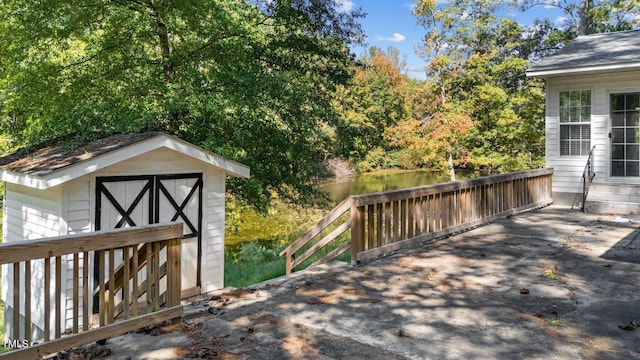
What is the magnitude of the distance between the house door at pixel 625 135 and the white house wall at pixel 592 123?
0.59 ft

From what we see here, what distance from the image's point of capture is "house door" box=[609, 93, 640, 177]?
10.7 m

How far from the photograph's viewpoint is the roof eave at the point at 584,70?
10000 mm

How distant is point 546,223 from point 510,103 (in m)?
10.9

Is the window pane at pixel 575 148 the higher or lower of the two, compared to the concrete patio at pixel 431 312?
higher

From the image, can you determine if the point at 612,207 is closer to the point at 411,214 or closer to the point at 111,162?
the point at 411,214

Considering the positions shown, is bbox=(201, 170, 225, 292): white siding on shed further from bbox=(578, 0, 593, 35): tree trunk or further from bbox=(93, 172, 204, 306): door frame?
bbox=(578, 0, 593, 35): tree trunk

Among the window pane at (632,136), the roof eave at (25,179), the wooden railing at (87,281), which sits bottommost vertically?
the wooden railing at (87,281)

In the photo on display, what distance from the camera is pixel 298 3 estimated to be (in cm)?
1126

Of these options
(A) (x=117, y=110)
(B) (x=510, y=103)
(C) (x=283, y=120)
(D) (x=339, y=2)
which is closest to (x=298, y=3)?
(D) (x=339, y=2)

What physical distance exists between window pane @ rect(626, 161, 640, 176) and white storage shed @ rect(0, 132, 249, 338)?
9163 mm

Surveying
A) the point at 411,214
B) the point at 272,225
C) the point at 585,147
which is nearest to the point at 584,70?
the point at 585,147

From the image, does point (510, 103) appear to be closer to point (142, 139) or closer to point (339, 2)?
point (339, 2)

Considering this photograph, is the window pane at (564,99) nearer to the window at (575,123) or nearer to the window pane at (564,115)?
the window at (575,123)

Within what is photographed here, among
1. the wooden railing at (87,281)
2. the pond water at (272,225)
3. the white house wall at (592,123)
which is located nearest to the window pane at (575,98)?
the white house wall at (592,123)
